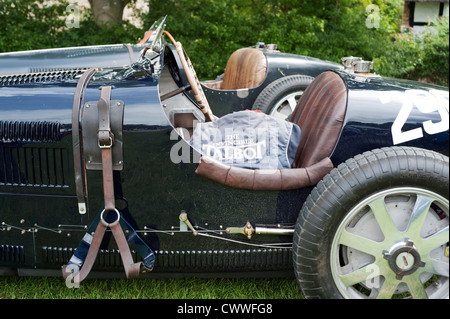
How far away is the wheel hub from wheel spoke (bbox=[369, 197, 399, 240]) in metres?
0.06

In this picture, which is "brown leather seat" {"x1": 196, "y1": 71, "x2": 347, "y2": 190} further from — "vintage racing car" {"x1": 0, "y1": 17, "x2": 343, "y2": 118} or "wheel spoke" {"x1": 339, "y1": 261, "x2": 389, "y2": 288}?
"vintage racing car" {"x1": 0, "y1": 17, "x2": 343, "y2": 118}

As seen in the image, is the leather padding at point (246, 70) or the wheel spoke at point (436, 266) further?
the leather padding at point (246, 70)

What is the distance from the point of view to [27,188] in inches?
89.4

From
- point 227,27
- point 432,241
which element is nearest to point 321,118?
point 432,241

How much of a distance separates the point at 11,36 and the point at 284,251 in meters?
→ 7.56

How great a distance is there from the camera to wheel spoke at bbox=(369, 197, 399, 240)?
2102 millimetres

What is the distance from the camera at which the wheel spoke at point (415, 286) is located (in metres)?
2.14

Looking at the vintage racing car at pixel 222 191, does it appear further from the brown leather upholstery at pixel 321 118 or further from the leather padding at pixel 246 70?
the leather padding at pixel 246 70

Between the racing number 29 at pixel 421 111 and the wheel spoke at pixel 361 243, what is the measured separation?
1.74ft

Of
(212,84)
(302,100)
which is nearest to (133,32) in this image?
(212,84)

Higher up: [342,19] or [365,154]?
[342,19]

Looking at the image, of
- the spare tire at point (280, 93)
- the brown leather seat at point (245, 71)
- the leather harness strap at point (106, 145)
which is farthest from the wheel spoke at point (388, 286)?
the brown leather seat at point (245, 71)

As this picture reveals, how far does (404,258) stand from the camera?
2123mm

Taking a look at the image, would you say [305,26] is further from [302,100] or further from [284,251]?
[284,251]
